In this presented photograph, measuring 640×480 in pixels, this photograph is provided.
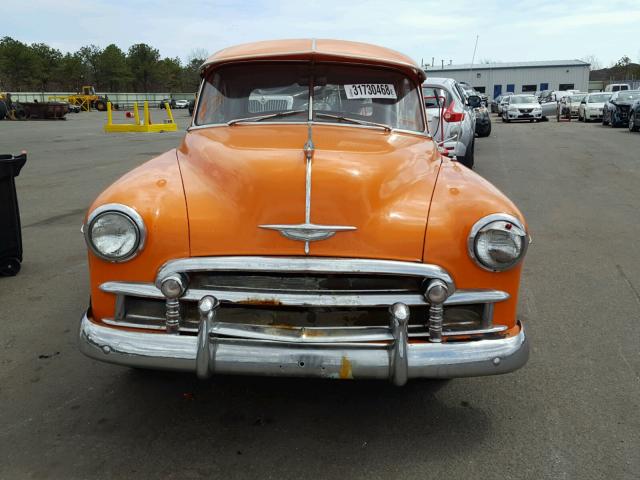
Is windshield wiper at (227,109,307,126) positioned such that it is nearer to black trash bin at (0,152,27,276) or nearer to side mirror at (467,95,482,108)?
black trash bin at (0,152,27,276)

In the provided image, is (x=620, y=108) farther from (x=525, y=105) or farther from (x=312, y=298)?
(x=312, y=298)

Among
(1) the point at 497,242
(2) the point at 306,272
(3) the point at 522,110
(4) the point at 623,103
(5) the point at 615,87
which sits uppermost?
(5) the point at 615,87

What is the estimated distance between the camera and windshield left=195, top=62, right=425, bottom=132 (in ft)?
12.5

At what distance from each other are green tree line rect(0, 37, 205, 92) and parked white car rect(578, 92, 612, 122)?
145 ft

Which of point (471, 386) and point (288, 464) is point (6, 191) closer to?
point (288, 464)

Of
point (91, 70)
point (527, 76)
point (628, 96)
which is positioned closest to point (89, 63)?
point (91, 70)

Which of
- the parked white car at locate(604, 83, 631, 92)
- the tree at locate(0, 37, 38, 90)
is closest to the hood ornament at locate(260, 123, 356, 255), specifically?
the parked white car at locate(604, 83, 631, 92)

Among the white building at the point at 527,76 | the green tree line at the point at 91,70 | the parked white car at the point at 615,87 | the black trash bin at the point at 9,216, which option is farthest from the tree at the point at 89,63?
the black trash bin at the point at 9,216

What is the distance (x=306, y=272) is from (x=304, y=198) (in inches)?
13.3

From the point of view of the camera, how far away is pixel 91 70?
84.8 meters

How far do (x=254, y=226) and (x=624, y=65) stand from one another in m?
117

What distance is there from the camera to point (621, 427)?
9.58 ft

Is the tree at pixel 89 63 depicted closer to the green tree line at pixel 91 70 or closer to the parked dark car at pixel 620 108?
the green tree line at pixel 91 70

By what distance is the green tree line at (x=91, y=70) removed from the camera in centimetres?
7094
